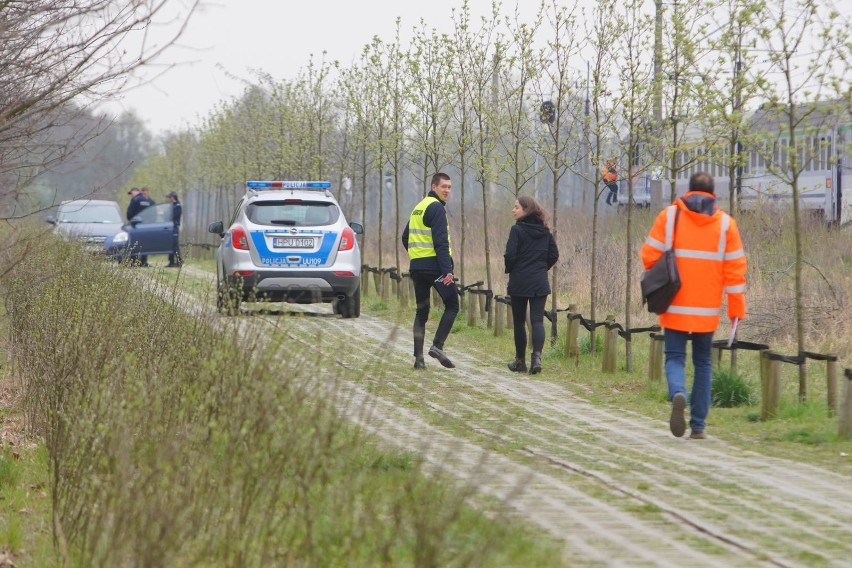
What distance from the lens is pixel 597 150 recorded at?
50.6ft

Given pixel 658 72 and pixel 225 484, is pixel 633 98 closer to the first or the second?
pixel 658 72

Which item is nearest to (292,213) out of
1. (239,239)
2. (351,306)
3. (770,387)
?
(239,239)

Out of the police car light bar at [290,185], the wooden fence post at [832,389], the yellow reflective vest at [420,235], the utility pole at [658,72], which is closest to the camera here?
the wooden fence post at [832,389]

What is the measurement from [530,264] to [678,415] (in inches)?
173

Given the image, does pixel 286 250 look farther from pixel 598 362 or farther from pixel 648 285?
pixel 648 285

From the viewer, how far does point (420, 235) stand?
14.0 metres

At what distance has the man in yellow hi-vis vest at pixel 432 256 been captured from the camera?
13883 mm

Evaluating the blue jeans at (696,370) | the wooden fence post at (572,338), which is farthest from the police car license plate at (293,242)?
the blue jeans at (696,370)

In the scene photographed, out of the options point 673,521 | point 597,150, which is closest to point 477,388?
point 597,150

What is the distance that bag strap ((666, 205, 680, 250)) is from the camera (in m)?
9.92

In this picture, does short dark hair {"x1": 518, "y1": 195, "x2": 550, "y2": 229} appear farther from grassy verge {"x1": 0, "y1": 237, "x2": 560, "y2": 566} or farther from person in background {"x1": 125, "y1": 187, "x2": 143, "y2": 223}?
person in background {"x1": 125, "y1": 187, "x2": 143, "y2": 223}

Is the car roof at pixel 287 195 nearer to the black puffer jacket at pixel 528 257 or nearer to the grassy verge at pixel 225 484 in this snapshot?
the black puffer jacket at pixel 528 257

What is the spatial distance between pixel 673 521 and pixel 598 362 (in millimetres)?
8170

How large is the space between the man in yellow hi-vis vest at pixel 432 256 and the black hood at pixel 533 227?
75 centimetres
